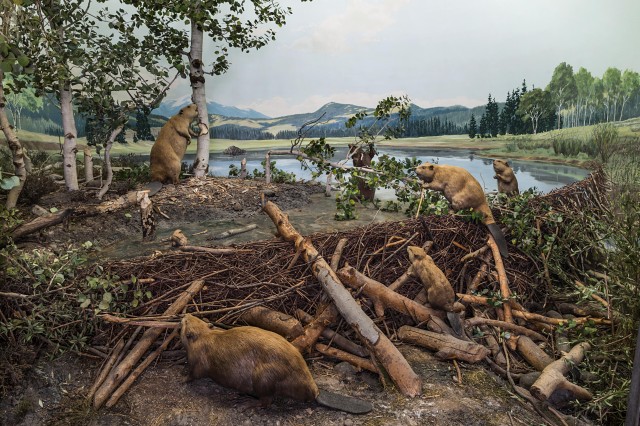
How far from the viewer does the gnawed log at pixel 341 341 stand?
125 inches

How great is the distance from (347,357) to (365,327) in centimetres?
28

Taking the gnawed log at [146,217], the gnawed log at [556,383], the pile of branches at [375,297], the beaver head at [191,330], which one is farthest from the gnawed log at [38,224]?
the gnawed log at [556,383]

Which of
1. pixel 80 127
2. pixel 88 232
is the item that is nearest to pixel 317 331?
pixel 88 232

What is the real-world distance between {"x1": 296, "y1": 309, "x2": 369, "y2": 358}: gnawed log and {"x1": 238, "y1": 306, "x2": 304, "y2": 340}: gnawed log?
0.21m

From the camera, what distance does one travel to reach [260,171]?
10203mm

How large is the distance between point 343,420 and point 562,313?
9.51 ft

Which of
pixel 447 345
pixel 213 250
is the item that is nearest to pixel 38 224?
pixel 213 250

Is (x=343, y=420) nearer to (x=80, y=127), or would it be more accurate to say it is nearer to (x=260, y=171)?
(x=260, y=171)

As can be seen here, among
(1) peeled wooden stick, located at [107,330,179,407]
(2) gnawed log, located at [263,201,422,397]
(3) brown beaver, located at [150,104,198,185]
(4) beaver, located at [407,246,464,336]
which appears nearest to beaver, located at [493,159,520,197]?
(4) beaver, located at [407,246,464,336]

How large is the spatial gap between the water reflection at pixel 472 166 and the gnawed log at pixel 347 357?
Result: 3.89 meters

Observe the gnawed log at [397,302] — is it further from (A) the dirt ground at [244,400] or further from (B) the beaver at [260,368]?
(B) the beaver at [260,368]

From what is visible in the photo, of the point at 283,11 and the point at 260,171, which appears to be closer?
the point at 283,11

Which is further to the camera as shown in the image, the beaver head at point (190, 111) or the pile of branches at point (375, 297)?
the beaver head at point (190, 111)

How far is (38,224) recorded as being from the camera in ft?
14.3
